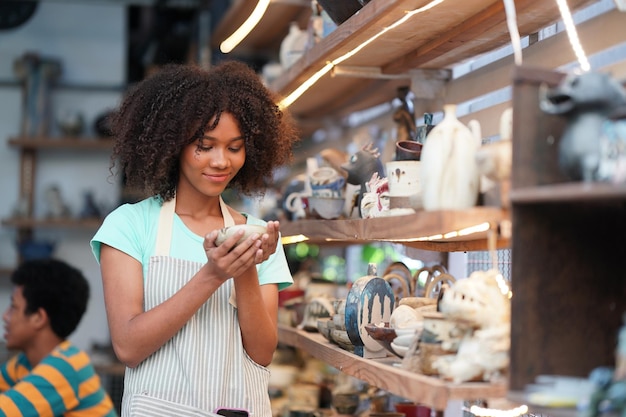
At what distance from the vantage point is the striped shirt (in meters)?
2.61

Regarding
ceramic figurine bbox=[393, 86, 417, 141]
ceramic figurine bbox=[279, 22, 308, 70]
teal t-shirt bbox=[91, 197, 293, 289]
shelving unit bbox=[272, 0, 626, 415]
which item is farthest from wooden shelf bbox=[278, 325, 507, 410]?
ceramic figurine bbox=[279, 22, 308, 70]

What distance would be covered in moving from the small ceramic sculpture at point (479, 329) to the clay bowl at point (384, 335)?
29cm

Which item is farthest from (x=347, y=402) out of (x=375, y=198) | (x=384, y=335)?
(x=384, y=335)

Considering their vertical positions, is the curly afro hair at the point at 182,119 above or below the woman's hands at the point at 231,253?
above

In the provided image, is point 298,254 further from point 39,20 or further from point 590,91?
point 590,91

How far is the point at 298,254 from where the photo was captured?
4270 mm

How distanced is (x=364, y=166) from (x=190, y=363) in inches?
29.6

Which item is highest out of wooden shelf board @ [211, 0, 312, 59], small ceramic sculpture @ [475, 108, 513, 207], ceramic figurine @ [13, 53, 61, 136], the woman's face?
wooden shelf board @ [211, 0, 312, 59]

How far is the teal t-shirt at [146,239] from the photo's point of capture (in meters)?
2.00

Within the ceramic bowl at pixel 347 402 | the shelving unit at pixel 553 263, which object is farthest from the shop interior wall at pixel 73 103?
the shelving unit at pixel 553 263

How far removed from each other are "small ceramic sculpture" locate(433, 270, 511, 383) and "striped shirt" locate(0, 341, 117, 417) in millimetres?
1473

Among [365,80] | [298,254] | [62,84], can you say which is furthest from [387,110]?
[62,84]

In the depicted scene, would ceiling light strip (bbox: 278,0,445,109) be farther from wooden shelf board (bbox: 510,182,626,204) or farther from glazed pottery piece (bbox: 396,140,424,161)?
wooden shelf board (bbox: 510,182,626,204)

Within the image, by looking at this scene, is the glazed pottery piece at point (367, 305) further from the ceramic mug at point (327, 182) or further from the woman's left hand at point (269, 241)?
the ceramic mug at point (327, 182)
